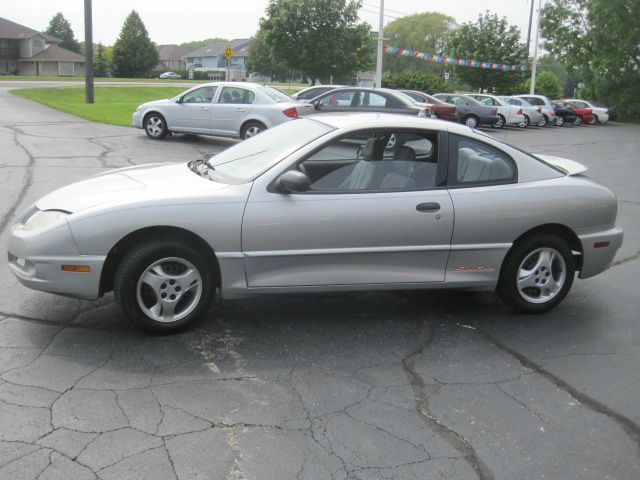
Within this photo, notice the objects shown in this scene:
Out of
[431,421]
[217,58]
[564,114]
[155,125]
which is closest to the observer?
[431,421]

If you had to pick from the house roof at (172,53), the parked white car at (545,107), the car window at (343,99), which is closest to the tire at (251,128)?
the car window at (343,99)

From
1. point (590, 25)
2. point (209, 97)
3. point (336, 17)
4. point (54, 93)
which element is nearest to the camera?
point (209, 97)

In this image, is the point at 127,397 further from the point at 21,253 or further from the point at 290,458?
the point at 21,253

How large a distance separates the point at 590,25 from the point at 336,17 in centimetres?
1869

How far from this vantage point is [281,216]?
15.1ft

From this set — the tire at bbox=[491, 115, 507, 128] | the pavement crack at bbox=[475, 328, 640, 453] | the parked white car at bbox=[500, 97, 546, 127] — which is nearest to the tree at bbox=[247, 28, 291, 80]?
the parked white car at bbox=[500, 97, 546, 127]

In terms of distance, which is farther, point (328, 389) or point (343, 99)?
point (343, 99)

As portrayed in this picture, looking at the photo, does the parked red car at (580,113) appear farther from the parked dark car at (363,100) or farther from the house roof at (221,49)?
the house roof at (221,49)

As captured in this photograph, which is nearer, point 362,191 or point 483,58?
point 362,191

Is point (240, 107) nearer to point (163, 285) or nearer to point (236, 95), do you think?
point (236, 95)

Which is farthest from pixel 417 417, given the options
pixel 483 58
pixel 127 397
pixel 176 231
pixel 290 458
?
pixel 483 58

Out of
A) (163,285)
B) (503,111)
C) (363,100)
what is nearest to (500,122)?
(503,111)

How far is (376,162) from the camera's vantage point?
505 cm

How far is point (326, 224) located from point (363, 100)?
14.3 m
